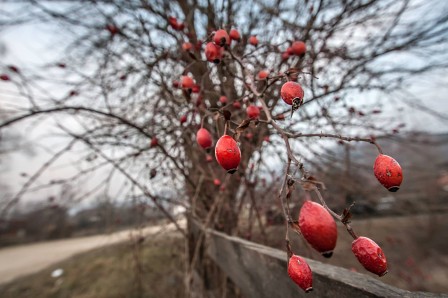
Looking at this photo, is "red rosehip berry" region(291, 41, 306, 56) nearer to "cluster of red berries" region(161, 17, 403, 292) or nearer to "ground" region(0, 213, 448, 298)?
"cluster of red berries" region(161, 17, 403, 292)

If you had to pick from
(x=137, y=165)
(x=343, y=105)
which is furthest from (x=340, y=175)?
(x=137, y=165)

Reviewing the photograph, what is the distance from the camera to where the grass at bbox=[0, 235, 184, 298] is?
4873mm

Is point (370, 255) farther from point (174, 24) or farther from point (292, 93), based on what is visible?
point (174, 24)

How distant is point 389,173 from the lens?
61cm

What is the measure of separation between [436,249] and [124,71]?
31.1ft

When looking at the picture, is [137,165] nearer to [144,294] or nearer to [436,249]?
[144,294]

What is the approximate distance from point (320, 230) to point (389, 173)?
259mm

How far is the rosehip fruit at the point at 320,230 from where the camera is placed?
0.48 meters

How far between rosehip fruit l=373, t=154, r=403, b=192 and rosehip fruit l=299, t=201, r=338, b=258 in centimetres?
22

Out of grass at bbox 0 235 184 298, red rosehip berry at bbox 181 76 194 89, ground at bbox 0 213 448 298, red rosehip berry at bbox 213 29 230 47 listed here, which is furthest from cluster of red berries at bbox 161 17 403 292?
grass at bbox 0 235 184 298

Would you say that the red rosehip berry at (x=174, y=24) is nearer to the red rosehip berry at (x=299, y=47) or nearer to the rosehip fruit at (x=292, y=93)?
the red rosehip berry at (x=299, y=47)

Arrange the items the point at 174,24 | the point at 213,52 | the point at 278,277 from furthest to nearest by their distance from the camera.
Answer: the point at 174,24, the point at 213,52, the point at 278,277

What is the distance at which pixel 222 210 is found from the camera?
8.02 ft

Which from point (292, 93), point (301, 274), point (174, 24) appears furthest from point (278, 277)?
point (174, 24)
